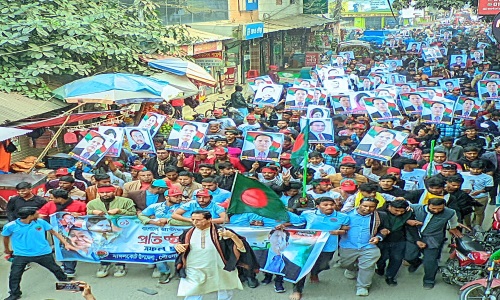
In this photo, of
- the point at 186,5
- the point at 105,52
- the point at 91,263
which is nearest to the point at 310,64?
the point at 186,5

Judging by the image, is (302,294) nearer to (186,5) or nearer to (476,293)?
(476,293)

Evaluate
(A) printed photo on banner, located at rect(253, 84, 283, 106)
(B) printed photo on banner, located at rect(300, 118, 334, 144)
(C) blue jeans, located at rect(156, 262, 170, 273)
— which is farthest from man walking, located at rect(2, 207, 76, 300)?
(A) printed photo on banner, located at rect(253, 84, 283, 106)

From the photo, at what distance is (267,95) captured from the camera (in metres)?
15.3

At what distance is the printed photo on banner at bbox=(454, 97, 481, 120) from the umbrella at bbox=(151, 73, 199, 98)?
603 cm

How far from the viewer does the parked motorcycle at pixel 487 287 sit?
6305 mm

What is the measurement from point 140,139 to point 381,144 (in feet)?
12.8

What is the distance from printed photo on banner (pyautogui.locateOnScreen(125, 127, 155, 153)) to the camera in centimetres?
1060

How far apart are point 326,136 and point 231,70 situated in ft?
55.4

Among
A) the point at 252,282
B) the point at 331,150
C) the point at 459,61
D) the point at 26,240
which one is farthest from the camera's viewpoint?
the point at 459,61

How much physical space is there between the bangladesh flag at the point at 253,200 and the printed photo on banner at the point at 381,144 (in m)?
2.72

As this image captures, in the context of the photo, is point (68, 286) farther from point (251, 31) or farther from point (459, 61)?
point (251, 31)

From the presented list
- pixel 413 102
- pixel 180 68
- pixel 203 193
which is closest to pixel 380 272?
pixel 203 193

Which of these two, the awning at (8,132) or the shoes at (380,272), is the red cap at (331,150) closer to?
the shoes at (380,272)

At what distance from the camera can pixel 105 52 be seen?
47.8ft
